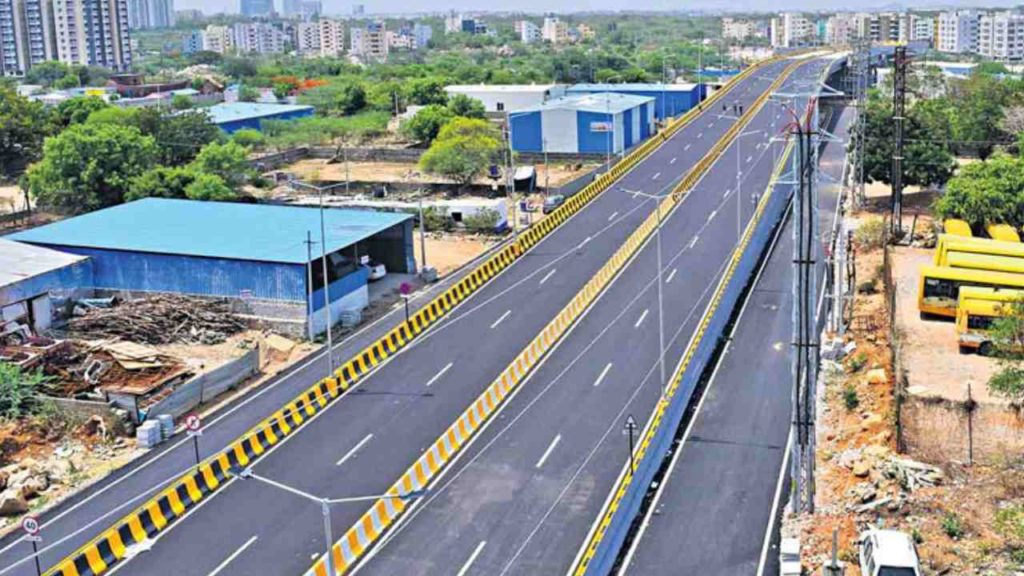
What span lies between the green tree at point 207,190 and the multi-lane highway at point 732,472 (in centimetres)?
3349

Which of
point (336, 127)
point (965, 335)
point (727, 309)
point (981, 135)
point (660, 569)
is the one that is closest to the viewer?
point (660, 569)

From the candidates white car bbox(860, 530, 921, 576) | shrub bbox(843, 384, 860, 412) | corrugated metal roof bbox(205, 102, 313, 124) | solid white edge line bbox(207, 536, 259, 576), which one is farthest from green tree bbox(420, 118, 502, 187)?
white car bbox(860, 530, 921, 576)

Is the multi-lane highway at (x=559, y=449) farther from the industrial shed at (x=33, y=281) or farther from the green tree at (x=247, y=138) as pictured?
the green tree at (x=247, y=138)

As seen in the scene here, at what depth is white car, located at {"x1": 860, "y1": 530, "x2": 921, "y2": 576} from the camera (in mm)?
22438

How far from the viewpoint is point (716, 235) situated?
5816 cm

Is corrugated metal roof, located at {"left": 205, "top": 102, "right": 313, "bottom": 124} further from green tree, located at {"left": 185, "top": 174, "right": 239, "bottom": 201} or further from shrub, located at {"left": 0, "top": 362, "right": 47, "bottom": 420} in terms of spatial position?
shrub, located at {"left": 0, "top": 362, "right": 47, "bottom": 420}

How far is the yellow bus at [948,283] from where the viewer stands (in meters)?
40.0

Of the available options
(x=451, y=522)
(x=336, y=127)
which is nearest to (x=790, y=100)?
(x=336, y=127)

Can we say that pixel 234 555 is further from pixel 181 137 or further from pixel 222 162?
pixel 181 137

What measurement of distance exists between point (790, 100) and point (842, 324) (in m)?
65.4

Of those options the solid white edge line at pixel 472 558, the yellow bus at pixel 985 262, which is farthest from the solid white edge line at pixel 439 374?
the yellow bus at pixel 985 262

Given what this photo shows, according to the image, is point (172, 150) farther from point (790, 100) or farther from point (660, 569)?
point (660, 569)

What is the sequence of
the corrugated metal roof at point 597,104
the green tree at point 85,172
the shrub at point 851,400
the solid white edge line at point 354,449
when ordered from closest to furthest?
1. the solid white edge line at point 354,449
2. the shrub at point 851,400
3. the green tree at point 85,172
4. the corrugated metal roof at point 597,104

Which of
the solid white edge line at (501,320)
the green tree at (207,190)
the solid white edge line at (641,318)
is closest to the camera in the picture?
the solid white edge line at (641,318)
